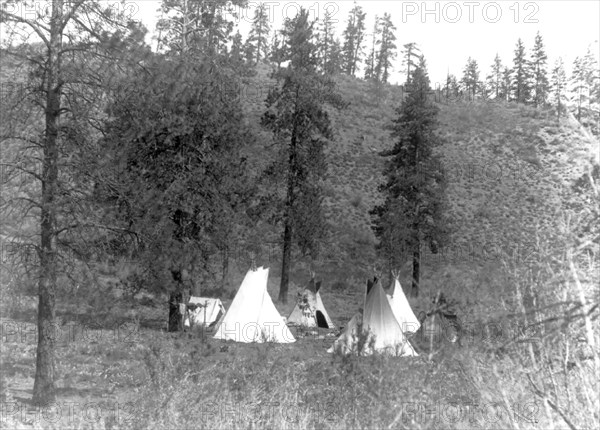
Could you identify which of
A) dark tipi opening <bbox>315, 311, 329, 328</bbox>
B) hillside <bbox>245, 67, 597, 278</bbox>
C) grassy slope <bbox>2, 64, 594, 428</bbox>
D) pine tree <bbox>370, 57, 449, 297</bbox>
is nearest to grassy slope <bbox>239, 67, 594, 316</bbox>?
hillside <bbox>245, 67, 597, 278</bbox>

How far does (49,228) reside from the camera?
968 cm

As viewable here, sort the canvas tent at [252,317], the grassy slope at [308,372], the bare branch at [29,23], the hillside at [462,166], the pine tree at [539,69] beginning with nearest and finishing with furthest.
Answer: the grassy slope at [308,372] < the bare branch at [29,23] < the canvas tent at [252,317] < the hillside at [462,166] < the pine tree at [539,69]

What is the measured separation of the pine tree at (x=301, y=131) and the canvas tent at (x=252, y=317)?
678 cm

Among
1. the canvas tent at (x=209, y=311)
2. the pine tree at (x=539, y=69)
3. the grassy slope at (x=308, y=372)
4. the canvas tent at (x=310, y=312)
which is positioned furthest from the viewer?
the pine tree at (x=539, y=69)

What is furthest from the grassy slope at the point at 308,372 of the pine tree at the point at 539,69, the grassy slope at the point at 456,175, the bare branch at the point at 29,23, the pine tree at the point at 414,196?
the pine tree at the point at 539,69

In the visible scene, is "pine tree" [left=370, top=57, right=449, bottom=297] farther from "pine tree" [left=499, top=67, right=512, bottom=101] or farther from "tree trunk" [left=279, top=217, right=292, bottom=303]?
"pine tree" [left=499, top=67, right=512, bottom=101]

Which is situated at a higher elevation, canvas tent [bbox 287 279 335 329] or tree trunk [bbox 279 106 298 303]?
tree trunk [bbox 279 106 298 303]

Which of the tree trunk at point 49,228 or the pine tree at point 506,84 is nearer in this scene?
the tree trunk at point 49,228

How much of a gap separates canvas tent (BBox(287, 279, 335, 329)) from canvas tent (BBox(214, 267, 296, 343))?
3.29 m

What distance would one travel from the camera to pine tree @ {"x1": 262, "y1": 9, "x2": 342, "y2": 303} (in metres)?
25.4

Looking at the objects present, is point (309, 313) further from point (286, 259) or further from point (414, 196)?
point (414, 196)

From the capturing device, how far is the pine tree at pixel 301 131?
83.2 ft

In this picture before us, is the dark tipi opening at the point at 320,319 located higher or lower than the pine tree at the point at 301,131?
lower

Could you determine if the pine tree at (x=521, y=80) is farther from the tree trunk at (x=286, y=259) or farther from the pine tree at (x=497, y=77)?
the tree trunk at (x=286, y=259)
